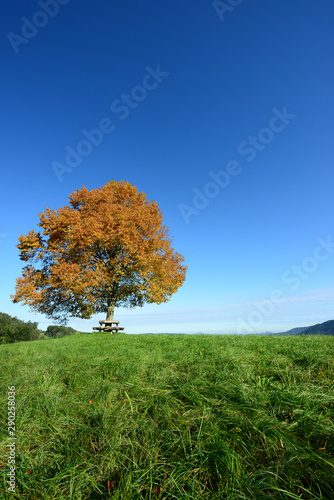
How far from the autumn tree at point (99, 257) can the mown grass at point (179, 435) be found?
12928 mm

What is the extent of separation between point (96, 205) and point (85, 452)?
17.6 metres

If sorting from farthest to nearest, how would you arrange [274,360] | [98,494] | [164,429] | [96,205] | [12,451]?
[96,205] < [274,360] < [164,429] < [12,451] < [98,494]

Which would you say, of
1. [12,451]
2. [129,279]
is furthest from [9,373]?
[129,279]

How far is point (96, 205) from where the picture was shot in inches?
718

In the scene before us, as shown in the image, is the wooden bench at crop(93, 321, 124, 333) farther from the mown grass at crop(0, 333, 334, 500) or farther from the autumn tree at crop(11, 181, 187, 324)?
the mown grass at crop(0, 333, 334, 500)

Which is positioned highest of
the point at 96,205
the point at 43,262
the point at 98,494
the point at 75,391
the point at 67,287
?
the point at 96,205

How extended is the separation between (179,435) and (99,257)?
1783cm

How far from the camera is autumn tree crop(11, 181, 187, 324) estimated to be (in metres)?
16.2

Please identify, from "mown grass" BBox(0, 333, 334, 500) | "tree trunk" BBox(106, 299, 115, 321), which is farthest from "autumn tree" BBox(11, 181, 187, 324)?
"mown grass" BBox(0, 333, 334, 500)

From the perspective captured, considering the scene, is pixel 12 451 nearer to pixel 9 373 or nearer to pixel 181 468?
pixel 181 468

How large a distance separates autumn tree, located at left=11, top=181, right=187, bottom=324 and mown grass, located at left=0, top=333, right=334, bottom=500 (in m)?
12.9

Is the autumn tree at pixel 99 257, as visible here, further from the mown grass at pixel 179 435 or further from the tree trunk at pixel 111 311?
the mown grass at pixel 179 435

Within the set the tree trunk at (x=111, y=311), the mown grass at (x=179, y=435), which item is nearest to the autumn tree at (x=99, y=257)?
the tree trunk at (x=111, y=311)

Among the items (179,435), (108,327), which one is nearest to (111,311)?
(108,327)
